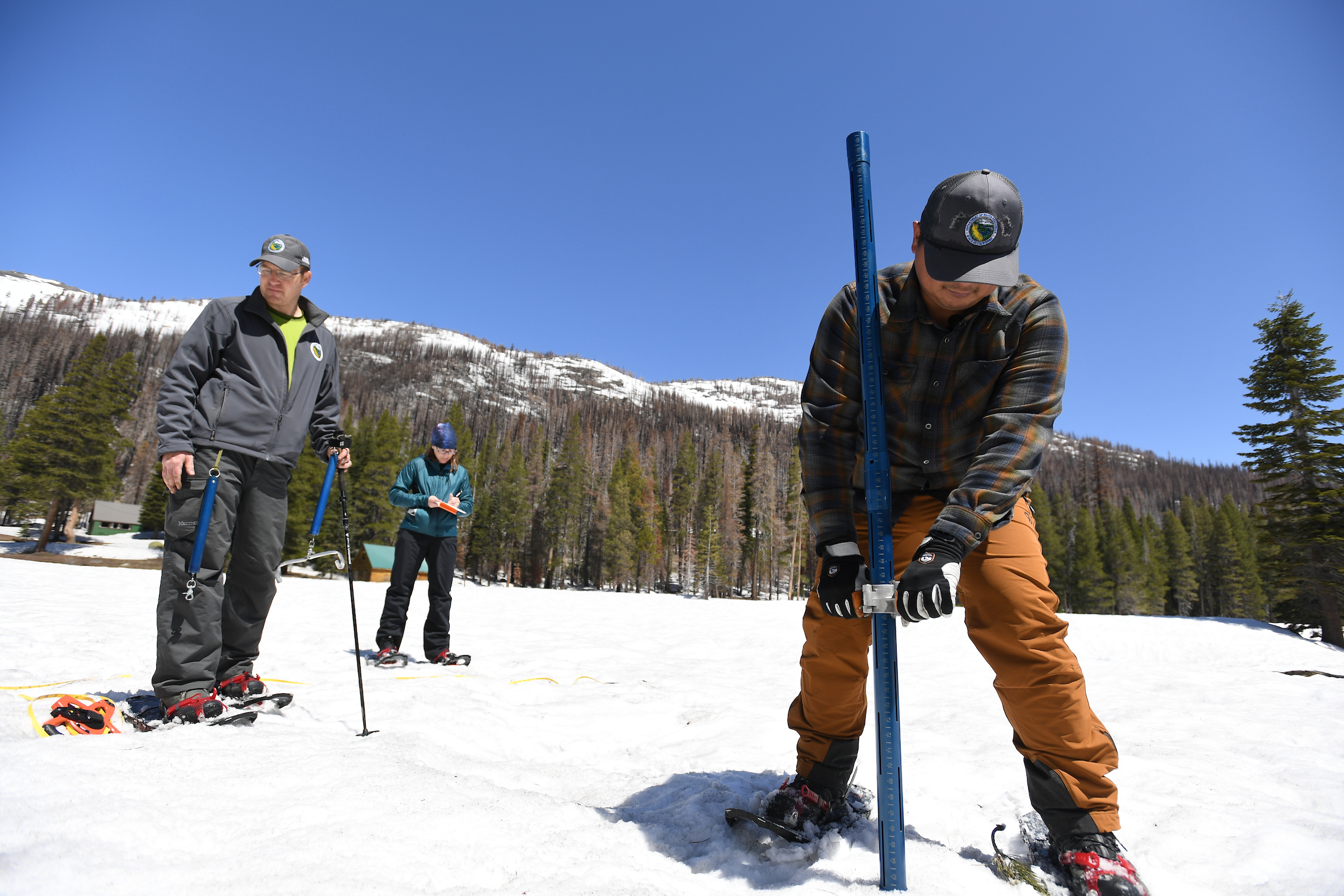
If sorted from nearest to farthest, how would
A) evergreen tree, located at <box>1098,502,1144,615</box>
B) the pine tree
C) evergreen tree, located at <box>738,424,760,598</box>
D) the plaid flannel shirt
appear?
the plaid flannel shirt
the pine tree
evergreen tree, located at <box>1098,502,1144,615</box>
evergreen tree, located at <box>738,424,760,598</box>

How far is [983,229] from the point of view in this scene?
2.13 meters

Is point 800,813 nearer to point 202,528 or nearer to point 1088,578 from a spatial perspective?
point 202,528

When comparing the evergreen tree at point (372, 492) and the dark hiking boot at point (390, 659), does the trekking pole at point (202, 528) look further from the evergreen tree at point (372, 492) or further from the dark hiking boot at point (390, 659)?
the evergreen tree at point (372, 492)

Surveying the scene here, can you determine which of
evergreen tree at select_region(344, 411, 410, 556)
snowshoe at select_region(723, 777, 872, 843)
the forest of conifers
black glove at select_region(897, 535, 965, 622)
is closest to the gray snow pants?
snowshoe at select_region(723, 777, 872, 843)

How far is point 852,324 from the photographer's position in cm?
245

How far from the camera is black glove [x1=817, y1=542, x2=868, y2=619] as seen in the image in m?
2.16

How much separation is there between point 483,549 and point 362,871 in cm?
5051

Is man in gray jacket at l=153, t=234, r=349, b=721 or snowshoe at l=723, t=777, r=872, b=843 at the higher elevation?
man in gray jacket at l=153, t=234, r=349, b=721

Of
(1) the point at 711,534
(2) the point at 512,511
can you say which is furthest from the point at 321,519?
(2) the point at 512,511

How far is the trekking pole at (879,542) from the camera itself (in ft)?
6.20

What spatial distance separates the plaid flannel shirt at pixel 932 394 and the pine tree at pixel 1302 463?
22464 millimetres

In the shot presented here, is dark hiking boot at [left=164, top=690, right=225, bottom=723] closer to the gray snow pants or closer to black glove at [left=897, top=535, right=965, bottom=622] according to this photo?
the gray snow pants

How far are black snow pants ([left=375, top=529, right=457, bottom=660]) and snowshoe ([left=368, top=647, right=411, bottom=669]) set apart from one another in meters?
0.12

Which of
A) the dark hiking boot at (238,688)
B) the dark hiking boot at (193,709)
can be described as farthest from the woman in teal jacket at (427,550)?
the dark hiking boot at (193,709)
